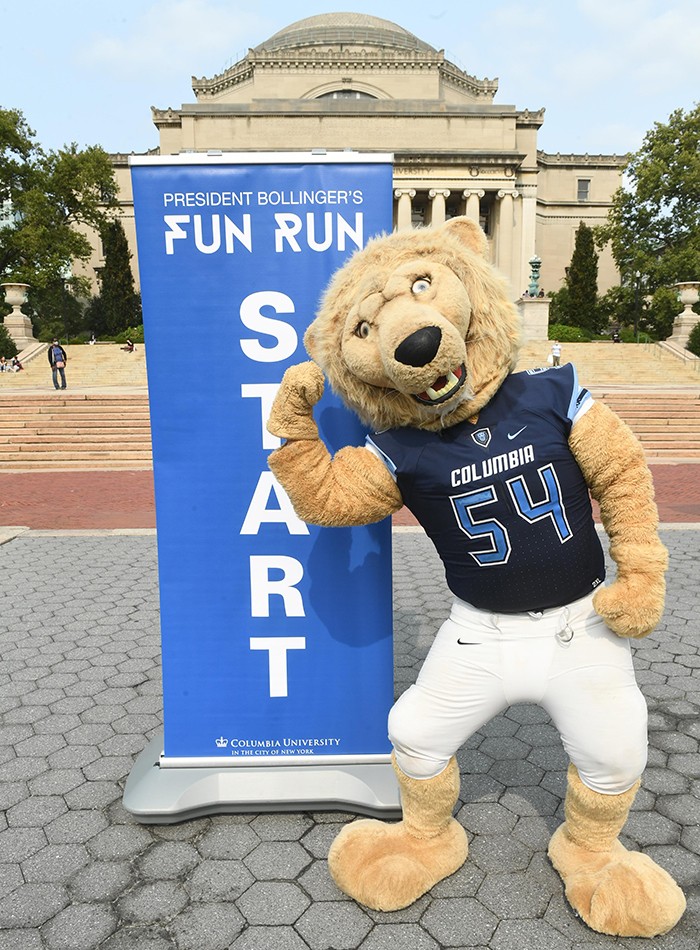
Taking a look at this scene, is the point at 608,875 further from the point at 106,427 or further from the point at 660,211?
the point at 660,211

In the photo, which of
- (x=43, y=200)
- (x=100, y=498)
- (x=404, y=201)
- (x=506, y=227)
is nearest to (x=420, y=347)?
(x=100, y=498)

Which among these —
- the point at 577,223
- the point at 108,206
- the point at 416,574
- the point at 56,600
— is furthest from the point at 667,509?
the point at 577,223

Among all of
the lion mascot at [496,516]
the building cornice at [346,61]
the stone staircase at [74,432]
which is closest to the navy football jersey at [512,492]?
the lion mascot at [496,516]

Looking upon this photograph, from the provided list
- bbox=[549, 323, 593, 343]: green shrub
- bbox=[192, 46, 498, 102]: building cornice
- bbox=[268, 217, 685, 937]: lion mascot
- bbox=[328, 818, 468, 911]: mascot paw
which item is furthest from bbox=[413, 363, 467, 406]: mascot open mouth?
bbox=[192, 46, 498, 102]: building cornice

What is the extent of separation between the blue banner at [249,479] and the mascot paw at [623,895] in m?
→ 0.89

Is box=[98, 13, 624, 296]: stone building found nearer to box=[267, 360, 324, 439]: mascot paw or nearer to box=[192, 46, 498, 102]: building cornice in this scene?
box=[192, 46, 498, 102]: building cornice

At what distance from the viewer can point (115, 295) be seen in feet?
148

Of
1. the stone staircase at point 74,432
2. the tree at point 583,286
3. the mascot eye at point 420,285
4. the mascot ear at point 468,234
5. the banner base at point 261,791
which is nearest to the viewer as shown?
the mascot eye at point 420,285

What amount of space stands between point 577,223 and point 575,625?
65774 mm

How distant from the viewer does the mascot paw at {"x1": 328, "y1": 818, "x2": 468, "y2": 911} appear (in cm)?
231

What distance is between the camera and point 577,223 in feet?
200

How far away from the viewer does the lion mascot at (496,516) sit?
2125mm

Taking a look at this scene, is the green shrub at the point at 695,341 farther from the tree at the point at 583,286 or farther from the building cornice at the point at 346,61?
the building cornice at the point at 346,61

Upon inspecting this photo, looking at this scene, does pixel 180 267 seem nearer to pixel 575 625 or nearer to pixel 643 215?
pixel 575 625
